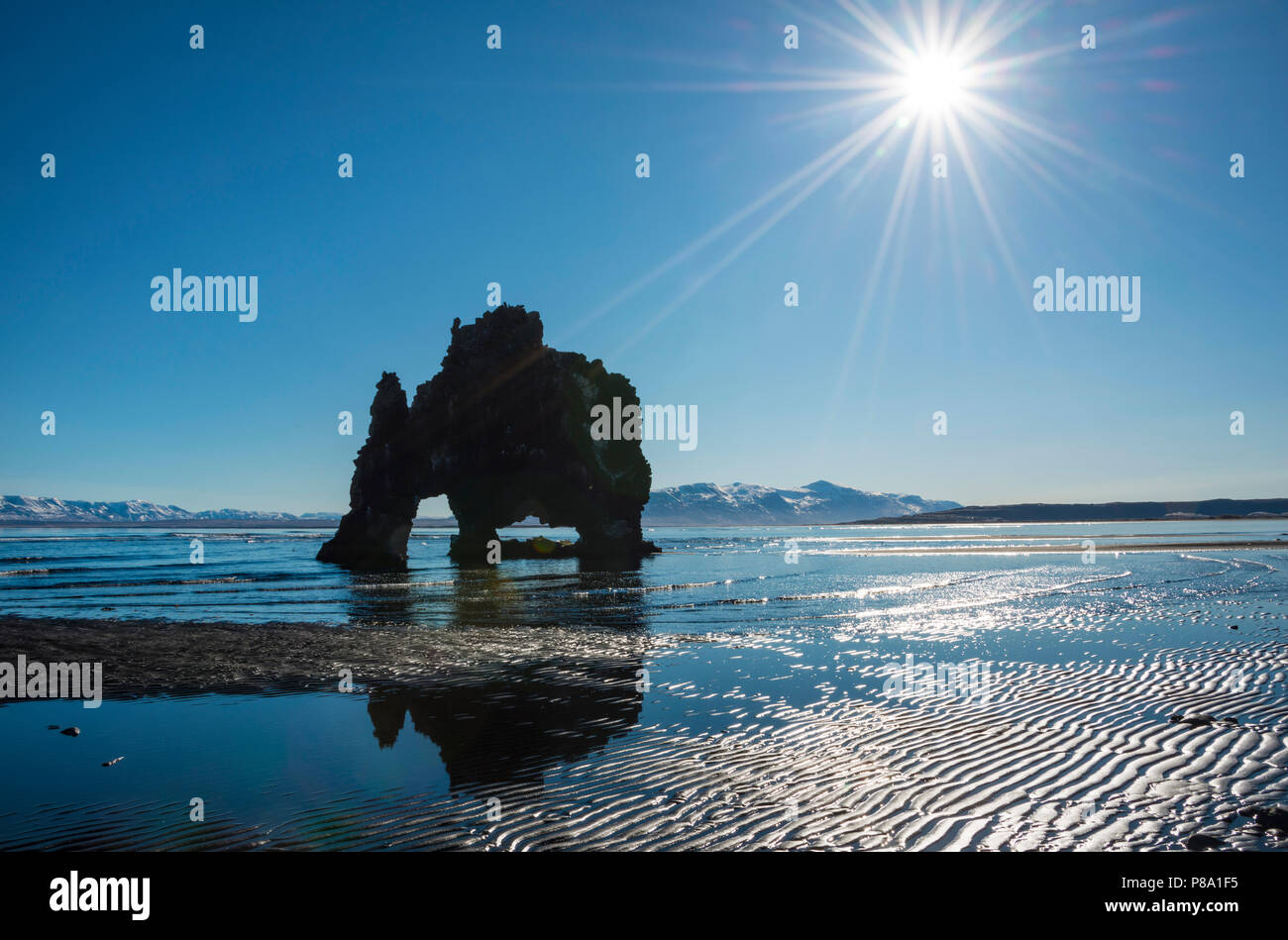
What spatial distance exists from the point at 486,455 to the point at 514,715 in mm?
59111

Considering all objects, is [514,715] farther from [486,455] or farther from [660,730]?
[486,455]

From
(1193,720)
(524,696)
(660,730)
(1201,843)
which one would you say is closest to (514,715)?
(524,696)

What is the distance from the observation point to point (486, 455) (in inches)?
2783

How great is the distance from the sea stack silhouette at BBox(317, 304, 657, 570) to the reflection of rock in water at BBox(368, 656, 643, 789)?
52080 mm

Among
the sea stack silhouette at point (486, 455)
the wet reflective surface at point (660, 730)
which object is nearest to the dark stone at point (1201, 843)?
the wet reflective surface at point (660, 730)

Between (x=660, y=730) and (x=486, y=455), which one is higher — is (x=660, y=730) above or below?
below

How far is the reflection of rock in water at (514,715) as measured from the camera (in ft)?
34.9

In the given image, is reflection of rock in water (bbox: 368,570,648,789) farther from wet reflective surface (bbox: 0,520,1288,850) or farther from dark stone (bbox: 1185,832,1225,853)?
dark stone (bbox: 1185,832,1225,853)
